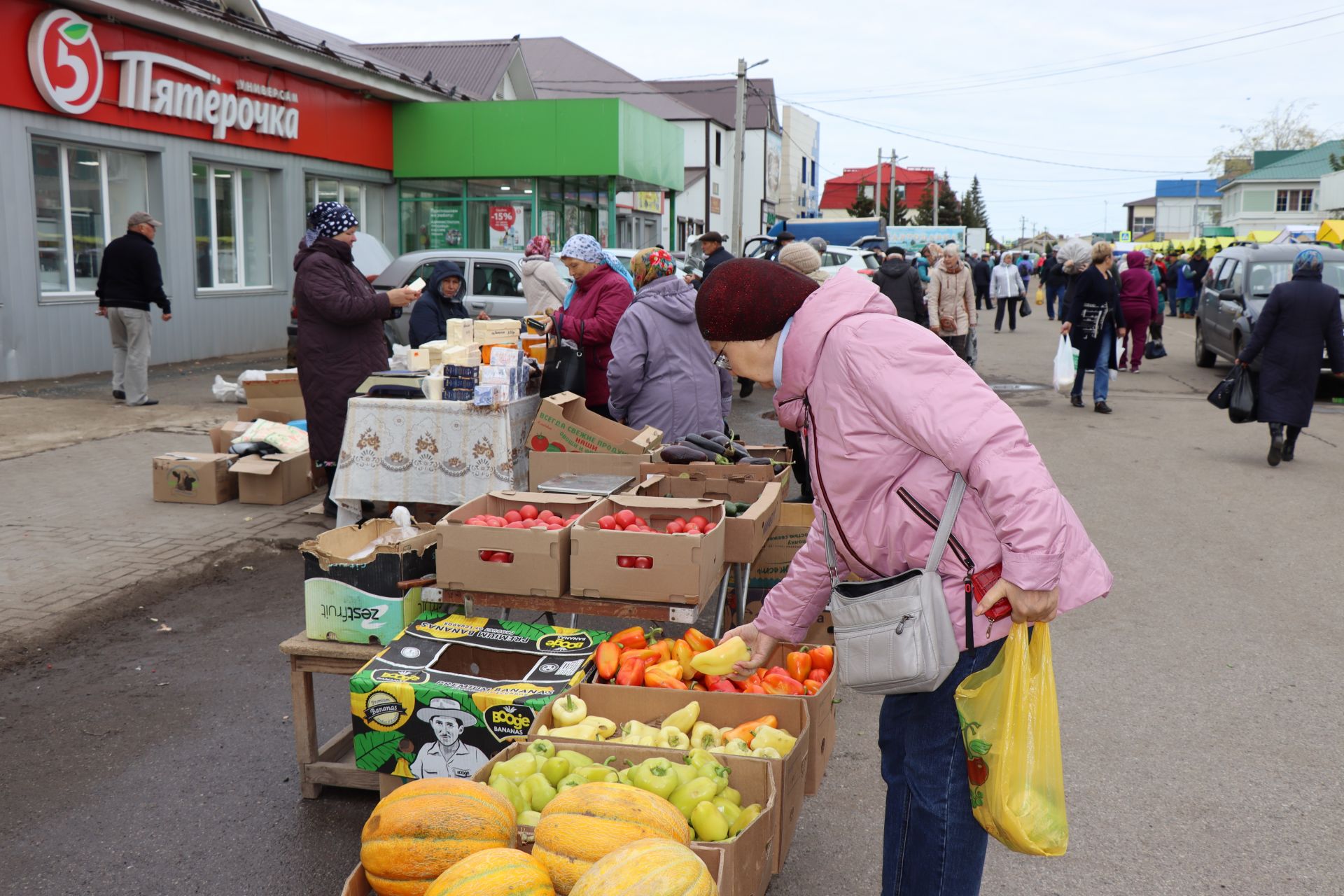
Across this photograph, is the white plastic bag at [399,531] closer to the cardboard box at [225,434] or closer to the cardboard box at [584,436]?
the cardboard box at [584,436]

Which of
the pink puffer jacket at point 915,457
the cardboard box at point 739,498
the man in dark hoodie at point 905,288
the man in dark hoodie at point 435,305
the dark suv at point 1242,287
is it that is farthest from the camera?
the dark suv at point 1242,287

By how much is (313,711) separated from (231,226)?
1621 cm

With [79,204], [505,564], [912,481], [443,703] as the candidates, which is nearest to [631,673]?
[443,703]

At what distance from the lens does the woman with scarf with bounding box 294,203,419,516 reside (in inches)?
286

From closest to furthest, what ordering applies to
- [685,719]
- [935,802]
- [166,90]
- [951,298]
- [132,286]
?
[935,802]
[685,719]
[132,286]
[951,298]
[166,90]

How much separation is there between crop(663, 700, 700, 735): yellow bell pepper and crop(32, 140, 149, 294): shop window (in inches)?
540

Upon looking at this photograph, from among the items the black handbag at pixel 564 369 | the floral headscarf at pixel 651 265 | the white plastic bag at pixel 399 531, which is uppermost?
the floral headscarf at pixel 651 265

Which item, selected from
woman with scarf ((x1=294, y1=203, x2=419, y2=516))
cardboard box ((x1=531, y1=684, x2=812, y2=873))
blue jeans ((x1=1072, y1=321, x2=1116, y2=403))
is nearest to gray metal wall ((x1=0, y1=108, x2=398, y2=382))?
woman with scarf ((x1=294, y1=203, x2=419, y2=516))

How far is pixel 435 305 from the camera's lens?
10438 mm

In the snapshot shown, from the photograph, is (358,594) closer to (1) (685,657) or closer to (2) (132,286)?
(1) (685,657)

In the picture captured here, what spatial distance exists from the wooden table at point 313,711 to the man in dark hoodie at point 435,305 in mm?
6351

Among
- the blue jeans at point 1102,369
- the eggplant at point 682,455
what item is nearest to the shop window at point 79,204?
the eggplant at point 682,455

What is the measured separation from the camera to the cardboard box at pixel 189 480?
8.46 m

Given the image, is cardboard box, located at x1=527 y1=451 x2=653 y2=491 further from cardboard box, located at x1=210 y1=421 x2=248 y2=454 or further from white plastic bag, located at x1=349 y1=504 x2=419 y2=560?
cardboard box, located at x1=210 y1=421 x2=248 y2=454
